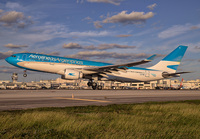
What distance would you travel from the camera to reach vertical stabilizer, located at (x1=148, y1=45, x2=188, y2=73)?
56156 millimetres

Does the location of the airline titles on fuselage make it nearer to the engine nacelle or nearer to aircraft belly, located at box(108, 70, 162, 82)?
the engine nacelle

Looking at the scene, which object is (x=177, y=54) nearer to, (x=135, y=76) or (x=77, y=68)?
(x=135, y=76)

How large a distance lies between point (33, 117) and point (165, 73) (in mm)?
49650

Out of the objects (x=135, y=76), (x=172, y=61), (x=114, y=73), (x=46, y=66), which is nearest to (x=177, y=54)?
(x=172, y=61)

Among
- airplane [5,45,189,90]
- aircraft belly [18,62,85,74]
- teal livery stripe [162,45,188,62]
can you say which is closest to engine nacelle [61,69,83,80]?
airplane [5,45,189,90]

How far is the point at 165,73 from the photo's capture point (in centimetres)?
5491

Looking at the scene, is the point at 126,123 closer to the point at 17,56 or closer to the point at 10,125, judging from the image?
the point at 10,125

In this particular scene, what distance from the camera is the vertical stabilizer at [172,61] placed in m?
56.2

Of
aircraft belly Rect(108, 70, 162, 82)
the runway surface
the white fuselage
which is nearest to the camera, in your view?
the runway surface

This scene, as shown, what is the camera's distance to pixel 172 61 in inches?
2212

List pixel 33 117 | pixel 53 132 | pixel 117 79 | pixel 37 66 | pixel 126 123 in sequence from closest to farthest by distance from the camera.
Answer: pixel 53 132 → pixel 126 123 → pixel 33 117 → pixel 37 66 → pixel 117 79

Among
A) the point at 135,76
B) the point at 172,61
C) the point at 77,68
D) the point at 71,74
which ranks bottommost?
the point at 135,76

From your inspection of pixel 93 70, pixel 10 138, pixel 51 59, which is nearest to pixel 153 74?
pixel 93 70

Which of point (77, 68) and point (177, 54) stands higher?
point (177, 54)
